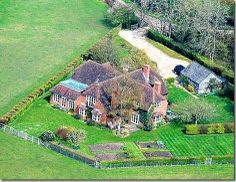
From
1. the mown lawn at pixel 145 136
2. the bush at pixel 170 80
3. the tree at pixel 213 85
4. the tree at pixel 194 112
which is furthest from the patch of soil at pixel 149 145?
the bush at pixel 170 80

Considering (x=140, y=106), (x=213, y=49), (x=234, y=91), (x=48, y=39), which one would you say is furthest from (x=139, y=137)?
(x=48, y=39)

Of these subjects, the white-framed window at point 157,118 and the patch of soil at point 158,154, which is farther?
the white-framed window at point 157,118

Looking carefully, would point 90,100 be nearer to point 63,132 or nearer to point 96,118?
point 96,118

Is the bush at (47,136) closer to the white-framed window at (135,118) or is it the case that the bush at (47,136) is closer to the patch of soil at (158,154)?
the patch of soil at (158,154)

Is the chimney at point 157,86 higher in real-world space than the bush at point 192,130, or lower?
higher

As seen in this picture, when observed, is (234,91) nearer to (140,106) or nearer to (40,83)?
(140,106)

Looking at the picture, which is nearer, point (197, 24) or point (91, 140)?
point (91, 140)

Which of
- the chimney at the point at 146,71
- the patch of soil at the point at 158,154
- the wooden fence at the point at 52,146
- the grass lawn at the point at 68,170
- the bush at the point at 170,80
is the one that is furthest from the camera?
the bush at the point at 170,80
